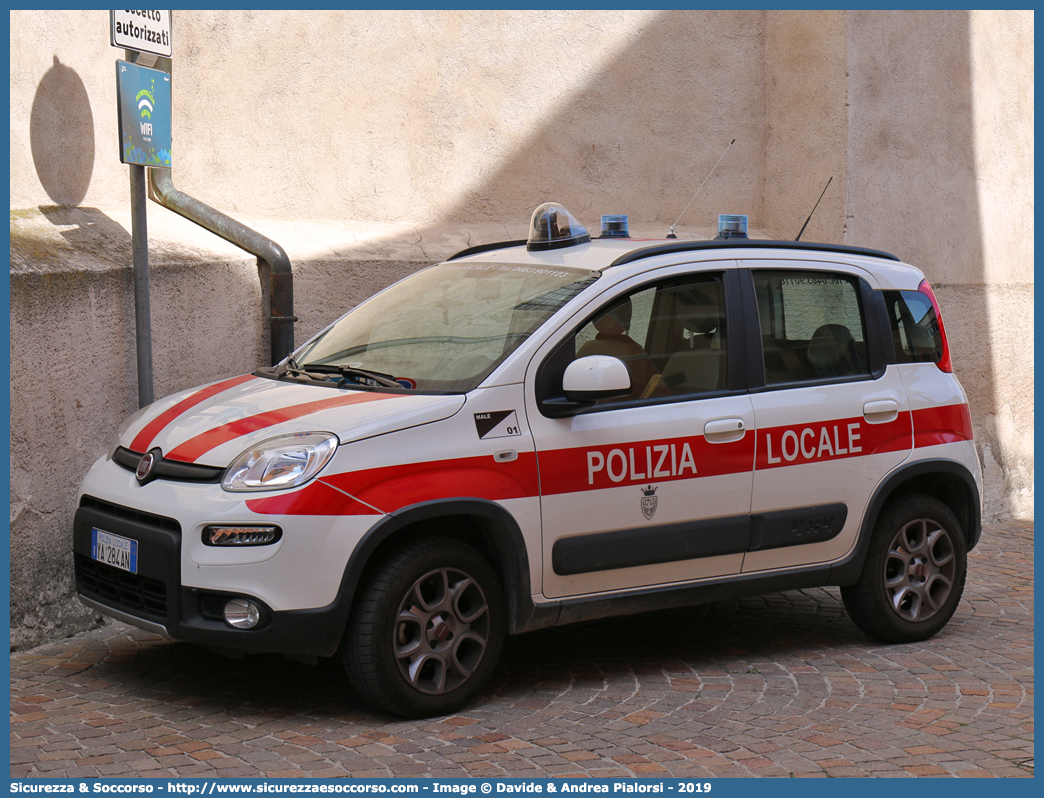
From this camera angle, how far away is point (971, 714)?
513cm

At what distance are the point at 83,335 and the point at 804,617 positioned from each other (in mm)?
4189

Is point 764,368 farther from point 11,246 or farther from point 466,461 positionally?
point 11,246

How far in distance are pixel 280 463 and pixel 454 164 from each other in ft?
15.3

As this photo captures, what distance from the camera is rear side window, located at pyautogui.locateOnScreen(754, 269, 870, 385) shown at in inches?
224

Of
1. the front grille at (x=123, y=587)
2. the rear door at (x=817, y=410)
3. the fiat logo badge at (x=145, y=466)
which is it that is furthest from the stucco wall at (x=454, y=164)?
the rear door at (x=817, y=410)

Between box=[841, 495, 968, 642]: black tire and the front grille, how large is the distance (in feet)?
11.0

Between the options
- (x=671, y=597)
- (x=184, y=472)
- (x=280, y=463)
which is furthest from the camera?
(x=671, y=597)

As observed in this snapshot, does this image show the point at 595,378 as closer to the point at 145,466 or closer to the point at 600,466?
the point at 600,466

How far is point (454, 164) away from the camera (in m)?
8.82

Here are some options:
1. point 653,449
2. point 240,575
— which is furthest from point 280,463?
point 653,449

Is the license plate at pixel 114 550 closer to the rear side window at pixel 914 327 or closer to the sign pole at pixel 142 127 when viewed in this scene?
the sign pole at pixel 142 127

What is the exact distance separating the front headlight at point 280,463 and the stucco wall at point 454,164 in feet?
6.17

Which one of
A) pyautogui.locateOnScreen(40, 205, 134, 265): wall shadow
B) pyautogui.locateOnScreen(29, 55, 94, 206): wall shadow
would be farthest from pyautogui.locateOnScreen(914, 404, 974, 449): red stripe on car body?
pyautogui.locateOnScreen(29, 55, 94, 206): wall shadow

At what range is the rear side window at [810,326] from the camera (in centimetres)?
570
